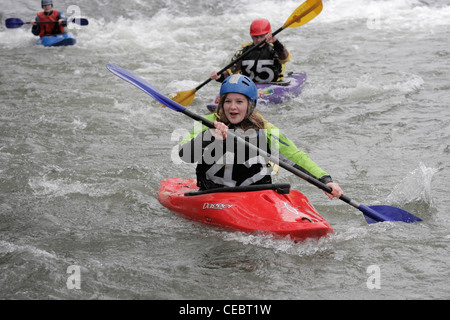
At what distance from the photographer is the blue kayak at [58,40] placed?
12.4m

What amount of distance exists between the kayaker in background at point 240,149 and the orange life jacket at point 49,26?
8658mm

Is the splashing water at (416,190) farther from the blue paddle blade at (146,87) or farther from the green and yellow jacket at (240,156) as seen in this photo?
the blue paddle blade at (146,87)

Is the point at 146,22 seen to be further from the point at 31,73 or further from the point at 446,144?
the point at 446,144

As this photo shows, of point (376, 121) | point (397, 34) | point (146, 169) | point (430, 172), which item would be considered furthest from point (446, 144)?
point (397, 34)

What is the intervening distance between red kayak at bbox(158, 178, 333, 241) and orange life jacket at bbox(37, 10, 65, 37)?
8.54 meters

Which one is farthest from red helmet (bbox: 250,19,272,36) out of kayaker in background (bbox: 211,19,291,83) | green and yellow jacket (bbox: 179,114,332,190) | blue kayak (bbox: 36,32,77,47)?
blue kayak (bbox: 36,32,77,47)

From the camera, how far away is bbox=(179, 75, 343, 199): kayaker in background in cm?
475

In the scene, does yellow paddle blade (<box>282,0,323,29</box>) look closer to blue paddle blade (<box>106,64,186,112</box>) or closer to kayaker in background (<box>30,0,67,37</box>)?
blue paddle blade (<box>106,64,186,112</box>)

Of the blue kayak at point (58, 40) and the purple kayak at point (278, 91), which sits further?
the blue kayak at point (58, 40)

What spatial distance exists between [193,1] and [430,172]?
1162 cm

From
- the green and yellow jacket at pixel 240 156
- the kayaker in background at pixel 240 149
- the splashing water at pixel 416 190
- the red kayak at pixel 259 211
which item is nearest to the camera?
the red kayak at pixel 259 211

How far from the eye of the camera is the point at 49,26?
500 inches

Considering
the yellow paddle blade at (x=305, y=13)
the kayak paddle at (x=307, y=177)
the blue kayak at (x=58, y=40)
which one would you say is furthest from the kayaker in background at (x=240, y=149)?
the blue kayak at (x=58, y=40)

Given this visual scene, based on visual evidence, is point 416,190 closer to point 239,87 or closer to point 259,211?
point 259,211
